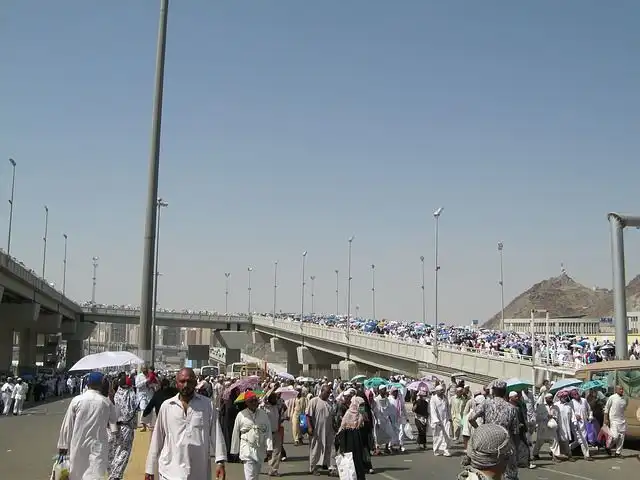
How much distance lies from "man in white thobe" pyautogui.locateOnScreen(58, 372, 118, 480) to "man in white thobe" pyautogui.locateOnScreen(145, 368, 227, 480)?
1560 millimetres

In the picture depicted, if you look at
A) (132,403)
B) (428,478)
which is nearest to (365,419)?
(428,478)

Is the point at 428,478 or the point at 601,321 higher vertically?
the point at 601,321

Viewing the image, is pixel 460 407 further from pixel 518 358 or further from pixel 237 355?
pixel 237 355

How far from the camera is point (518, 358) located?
3759 centimetres

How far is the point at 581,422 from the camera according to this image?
17.8 m

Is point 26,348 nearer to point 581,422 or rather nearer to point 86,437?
point 581,422

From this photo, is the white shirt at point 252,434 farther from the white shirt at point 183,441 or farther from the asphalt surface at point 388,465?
the white shirt at point 183,441

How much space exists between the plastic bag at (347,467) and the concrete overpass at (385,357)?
2187cm

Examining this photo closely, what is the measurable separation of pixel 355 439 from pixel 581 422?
26.9 feet

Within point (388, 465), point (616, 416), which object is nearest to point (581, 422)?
point (616, 416)

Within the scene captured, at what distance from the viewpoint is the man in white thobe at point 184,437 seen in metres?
6.45

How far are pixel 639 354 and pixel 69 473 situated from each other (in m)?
33.0

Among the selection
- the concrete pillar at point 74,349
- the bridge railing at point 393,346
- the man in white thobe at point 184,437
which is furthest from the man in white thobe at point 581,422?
the concrete pillar at point 74,349

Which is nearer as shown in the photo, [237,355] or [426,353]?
[426,353]
